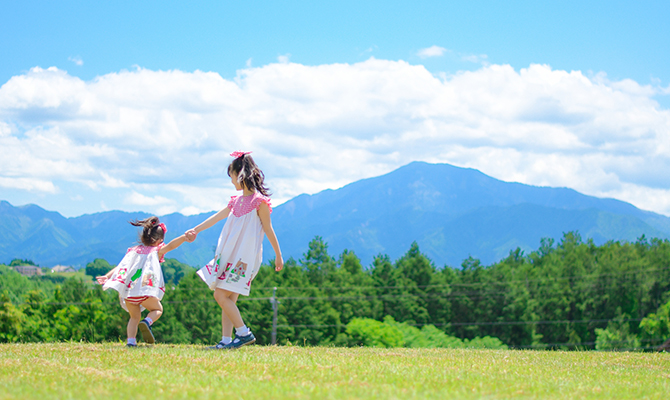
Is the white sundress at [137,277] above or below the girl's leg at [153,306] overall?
above

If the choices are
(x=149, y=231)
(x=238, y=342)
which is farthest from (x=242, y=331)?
(x=149, y=231)

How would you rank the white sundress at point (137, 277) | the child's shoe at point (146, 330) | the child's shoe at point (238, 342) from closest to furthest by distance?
the child's shoe at point (238, 342) < the child's shoe at point (146, 330) < the white sundress at point (137, 277)

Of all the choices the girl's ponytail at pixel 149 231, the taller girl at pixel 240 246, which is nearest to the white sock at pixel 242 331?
the taller girl at pixel 240 246

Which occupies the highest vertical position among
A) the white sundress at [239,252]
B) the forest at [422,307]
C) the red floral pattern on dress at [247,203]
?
the red floral pattern on dress at [247,203]

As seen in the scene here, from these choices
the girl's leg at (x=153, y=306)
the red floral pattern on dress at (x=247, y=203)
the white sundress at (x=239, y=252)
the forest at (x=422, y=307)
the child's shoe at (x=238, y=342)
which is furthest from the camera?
the forest at (x=422, y=307)

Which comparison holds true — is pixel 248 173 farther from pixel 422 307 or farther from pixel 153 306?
pixel 422 307

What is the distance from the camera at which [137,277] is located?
326 inches

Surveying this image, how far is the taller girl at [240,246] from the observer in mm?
7695

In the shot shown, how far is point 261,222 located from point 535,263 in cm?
7425

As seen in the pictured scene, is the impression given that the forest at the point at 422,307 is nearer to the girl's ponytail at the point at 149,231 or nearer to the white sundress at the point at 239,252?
the girl's ponytail at the point at 149,231

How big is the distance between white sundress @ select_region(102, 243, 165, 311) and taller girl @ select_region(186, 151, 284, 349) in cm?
85

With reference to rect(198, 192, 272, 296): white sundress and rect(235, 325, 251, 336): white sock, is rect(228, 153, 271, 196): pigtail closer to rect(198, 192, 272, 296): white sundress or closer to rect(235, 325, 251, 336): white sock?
rect(198, 192, 272, 296): white sundress

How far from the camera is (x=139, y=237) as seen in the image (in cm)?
852

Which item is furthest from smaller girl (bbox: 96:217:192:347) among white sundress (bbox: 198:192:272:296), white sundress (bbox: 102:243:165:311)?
white sundress (bbox: 198:192:272:296)
